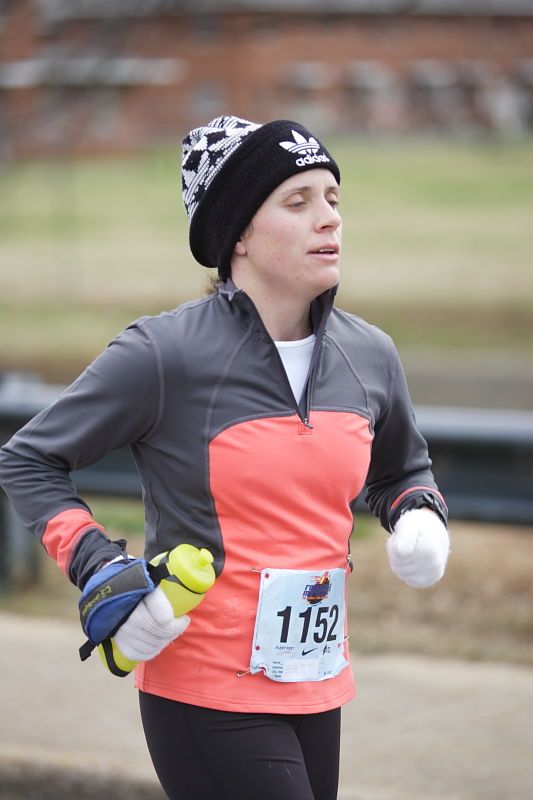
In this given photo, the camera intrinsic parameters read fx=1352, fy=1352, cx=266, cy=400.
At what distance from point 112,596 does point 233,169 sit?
92cm

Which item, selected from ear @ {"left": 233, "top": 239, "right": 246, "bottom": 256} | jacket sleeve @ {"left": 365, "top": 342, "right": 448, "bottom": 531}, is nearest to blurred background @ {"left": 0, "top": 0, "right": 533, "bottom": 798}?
jacket sleeve @ {"left": 365, "top": 342, "right": 448, "bottom": 531}

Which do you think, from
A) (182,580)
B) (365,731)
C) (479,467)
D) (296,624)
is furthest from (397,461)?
(479,467)

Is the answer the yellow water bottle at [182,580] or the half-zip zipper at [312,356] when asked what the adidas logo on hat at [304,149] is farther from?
the yellow water bottle at [182,580]

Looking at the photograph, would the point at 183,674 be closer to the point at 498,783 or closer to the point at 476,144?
the point at 498,783

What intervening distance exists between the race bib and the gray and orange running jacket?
19 mm

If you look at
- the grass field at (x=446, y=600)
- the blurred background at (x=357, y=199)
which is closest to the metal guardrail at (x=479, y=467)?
the blurred background at (x=357, y=199)

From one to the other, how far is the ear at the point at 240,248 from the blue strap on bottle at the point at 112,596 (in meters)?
0.70

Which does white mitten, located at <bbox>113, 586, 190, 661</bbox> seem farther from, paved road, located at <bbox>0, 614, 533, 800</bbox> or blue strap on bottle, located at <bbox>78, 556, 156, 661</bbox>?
paved road, located at <bbox>0, 614, 533, 800</bbox>

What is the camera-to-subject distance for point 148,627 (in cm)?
253

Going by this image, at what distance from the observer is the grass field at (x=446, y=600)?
6074 mm

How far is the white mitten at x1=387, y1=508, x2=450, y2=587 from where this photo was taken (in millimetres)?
2785

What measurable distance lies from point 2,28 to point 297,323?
6.76 m

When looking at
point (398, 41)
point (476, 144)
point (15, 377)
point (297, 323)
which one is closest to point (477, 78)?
point (398, 41)

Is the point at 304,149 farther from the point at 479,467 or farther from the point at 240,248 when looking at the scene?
the point at 479,467
